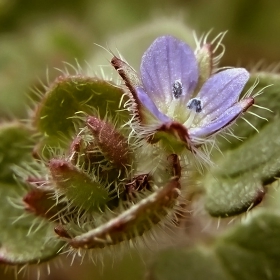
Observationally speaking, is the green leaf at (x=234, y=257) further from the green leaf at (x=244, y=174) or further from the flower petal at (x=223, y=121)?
the flower petal at (x=223, y=121)

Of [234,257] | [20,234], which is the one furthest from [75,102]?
[234,257]

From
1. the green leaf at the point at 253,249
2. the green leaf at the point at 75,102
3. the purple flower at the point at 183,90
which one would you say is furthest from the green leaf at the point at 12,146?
the green leaf at the point at 253,249

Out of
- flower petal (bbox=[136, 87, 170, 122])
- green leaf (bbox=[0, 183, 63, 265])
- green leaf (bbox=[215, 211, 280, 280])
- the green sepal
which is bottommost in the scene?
green leaf (bbox=[0, 183, 63, 265])

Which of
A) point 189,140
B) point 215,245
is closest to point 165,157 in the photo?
point 189,140

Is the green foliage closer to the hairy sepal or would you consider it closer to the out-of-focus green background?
the hairy sepal

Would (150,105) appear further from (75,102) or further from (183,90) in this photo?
(75,102)

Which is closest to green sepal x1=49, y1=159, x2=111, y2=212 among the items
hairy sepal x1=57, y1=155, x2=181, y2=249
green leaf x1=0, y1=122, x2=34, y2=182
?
hairy sepal x1=57, y1=155, x2=181, y2=249
